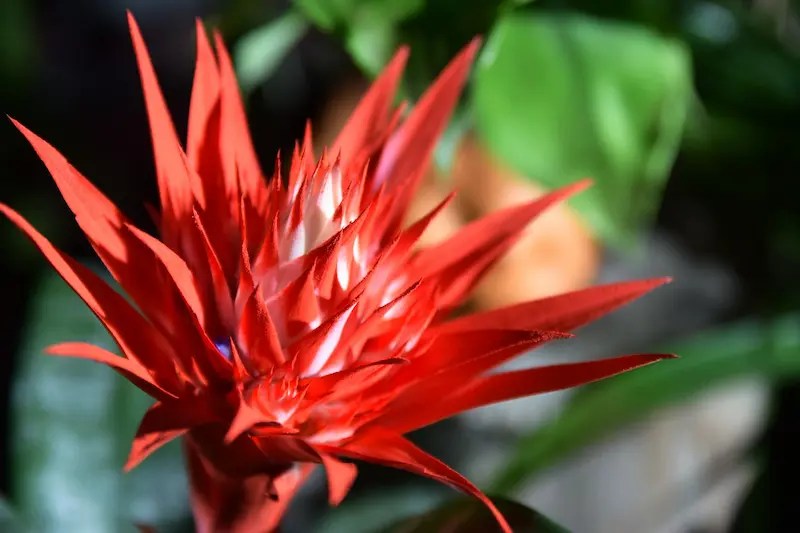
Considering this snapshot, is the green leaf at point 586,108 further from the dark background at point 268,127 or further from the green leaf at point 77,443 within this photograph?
the green leaf at point 77,443

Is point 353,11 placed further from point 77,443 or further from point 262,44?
point 77,443

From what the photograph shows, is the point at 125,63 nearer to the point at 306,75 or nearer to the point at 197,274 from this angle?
the point at 306,75

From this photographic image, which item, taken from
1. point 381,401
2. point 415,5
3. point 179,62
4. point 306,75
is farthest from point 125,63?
point 381,401

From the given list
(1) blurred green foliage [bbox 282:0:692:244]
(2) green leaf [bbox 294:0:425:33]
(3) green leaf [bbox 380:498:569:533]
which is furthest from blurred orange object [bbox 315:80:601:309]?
(3) green leaf [bbox 380:498:569:533]

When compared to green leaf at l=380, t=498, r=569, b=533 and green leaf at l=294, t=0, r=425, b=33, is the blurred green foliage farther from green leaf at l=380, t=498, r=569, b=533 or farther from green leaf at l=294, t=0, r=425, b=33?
green leaf at l=380, t=498, r=569, b=533

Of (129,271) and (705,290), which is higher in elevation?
(129,271)

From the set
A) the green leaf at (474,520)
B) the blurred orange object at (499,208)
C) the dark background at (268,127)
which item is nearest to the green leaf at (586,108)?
the blurred orange object at (499,208)
